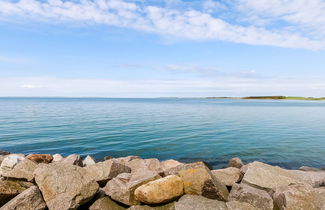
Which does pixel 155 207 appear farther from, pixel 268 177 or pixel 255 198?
pixel 268 177

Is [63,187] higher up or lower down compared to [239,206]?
higher up

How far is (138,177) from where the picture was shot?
8086 mm

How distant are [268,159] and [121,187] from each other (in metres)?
13.3

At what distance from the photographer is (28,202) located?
651cm

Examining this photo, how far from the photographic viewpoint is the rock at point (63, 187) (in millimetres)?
6878

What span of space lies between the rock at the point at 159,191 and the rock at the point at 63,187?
1712 millimetres

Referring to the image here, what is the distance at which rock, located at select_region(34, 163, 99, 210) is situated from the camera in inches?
271

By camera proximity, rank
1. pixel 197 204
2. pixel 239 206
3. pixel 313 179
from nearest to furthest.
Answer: pixel 239 206 < pixel 197 204 < pixel 313 179

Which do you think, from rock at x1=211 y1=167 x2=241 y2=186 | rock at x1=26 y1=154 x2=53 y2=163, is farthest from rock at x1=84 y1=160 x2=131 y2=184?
rock at x1=26 y1=154 x2=53 y2=163

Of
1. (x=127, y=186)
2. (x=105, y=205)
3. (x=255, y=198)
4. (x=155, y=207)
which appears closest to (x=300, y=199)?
(x=255, y=198)

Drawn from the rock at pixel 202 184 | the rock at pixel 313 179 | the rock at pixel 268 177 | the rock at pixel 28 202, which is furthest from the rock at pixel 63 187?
the rock at pixel 313 179

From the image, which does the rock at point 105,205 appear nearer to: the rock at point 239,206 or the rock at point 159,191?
the rock at point 159,191

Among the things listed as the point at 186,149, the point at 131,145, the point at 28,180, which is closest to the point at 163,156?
the point at 186,149

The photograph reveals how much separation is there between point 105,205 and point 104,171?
1.79 meters
